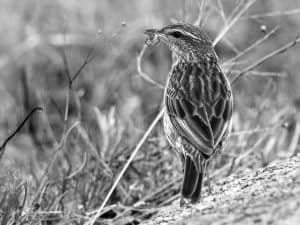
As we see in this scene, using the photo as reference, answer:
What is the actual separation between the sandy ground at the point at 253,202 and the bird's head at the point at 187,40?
4.69 ft

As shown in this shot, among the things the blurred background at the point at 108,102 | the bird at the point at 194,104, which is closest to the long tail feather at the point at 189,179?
the bird at the point at 194,104

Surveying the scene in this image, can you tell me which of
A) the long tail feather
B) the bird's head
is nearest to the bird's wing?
the long tail feather

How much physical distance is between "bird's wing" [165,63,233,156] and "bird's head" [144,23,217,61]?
264mm

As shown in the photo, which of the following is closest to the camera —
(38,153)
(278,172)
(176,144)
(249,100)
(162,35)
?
(278,172)

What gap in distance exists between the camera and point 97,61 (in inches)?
410

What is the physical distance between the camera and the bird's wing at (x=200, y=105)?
5.55 m

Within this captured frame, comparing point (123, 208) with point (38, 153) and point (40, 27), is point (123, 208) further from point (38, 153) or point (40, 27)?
point (40, 27)

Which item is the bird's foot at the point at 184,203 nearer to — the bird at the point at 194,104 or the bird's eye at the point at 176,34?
the bird at the point at 194,104

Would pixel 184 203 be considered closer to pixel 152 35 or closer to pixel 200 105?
pixel 200 105

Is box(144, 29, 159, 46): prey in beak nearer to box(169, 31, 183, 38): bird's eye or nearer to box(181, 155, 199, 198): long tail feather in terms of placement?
box(169, 31, 183, 38): bird's eye

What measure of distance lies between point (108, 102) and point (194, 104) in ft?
9.31

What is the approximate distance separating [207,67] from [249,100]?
10.00 ft

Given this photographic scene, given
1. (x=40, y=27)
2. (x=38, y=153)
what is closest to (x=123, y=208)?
(x=38, y=153)

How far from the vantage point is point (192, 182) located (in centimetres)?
521
